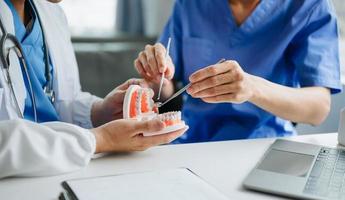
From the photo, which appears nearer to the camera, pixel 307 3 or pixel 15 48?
pixel 15 48

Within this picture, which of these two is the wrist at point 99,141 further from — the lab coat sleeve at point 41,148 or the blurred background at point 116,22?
the blurred background at point 116,22

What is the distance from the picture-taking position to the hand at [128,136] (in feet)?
2.94

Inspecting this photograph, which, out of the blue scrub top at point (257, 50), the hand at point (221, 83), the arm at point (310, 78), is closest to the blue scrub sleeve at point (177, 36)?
the blue scrub top at point (257, 50)

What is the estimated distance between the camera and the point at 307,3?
1254 mm

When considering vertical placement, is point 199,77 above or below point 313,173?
above

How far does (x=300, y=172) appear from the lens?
33.2 inches

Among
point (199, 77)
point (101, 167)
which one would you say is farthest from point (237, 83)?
point (101, 167)

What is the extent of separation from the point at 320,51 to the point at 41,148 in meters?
0.82

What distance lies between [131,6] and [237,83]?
1.80 meters

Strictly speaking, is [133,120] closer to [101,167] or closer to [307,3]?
[101,167]

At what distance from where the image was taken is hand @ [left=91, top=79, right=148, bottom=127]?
1.17 meters

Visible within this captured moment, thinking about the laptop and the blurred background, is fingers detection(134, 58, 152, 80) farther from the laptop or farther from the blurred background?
the blurred background

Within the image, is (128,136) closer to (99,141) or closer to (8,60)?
(99,141)

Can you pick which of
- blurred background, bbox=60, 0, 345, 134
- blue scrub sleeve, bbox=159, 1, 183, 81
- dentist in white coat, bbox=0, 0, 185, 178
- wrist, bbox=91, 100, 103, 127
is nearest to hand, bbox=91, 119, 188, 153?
dentist in white coat, bbox=0, 0, 185, 178
